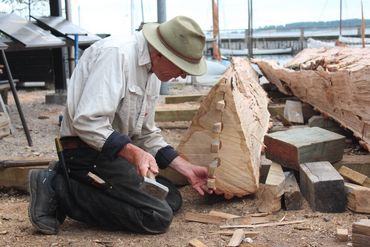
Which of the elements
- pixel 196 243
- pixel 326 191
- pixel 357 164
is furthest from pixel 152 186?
pixel 357 164

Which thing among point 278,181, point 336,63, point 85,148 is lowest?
point 278,181

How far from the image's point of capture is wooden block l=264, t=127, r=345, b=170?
3.96m

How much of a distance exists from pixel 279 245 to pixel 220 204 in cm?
86

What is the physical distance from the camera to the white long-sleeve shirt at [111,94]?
9.69ft

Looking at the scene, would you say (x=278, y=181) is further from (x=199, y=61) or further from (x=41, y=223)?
(x=41, y=223)

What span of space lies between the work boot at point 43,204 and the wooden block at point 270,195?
1363 millimetres

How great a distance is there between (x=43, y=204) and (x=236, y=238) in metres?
1.24

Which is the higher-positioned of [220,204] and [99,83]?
[99,83]

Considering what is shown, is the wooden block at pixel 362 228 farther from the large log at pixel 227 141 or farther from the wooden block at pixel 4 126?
the wooden block at pixel 4 126

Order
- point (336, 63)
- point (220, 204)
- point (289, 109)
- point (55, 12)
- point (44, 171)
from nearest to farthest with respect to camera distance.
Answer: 1. point (44, 171)
2. point (220, 204)
3. point (336, 63)
4. point (289, 109)
5. point (55, 12)

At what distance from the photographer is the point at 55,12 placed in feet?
33.2

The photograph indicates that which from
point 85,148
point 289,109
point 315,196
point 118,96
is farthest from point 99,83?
point 289,109

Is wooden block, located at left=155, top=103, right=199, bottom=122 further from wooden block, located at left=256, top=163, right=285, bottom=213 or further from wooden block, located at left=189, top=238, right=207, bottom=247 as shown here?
wooden block, located at left=189, top=238, right=207, bottom=247

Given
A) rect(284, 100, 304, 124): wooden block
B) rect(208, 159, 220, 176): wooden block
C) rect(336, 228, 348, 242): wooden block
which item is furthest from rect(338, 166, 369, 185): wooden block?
rect(284, 100, 304, 124): wooden block
